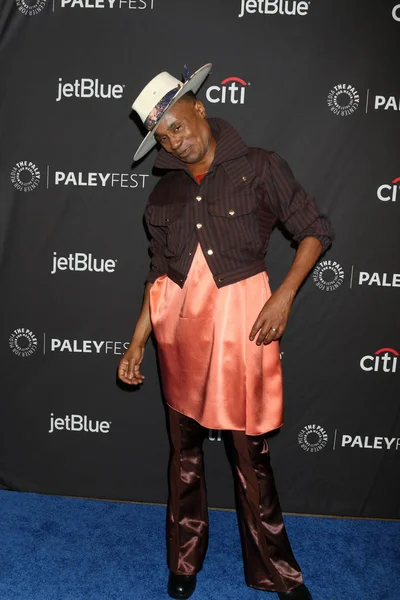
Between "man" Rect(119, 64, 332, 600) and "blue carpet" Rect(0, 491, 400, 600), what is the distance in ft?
0.84

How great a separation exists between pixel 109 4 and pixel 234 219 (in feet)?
4.16

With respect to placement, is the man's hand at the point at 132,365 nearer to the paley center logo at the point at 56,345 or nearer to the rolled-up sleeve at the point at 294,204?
the paley center logo at the point at 56,345

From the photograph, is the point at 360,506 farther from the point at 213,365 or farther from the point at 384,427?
the point at 213,365

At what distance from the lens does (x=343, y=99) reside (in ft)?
7.57

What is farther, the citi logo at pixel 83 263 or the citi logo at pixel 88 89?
the citi logo at pixel 83 263

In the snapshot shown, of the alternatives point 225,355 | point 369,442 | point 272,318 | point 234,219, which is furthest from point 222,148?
point 369,442

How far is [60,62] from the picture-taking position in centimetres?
241

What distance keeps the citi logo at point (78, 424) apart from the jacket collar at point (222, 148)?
138cm

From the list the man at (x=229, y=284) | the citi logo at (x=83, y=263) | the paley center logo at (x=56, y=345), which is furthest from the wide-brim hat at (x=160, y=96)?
the paley center logo at (x=56, y=345)

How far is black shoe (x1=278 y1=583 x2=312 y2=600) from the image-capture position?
191cm

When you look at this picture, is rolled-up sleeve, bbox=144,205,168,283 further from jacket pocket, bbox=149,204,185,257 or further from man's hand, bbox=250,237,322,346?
man's hand, bbox=250,237,322,346

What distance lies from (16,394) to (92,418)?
0.40 metres

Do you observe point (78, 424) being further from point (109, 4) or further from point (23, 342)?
point (109, 4)

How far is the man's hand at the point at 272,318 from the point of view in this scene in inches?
68.0
